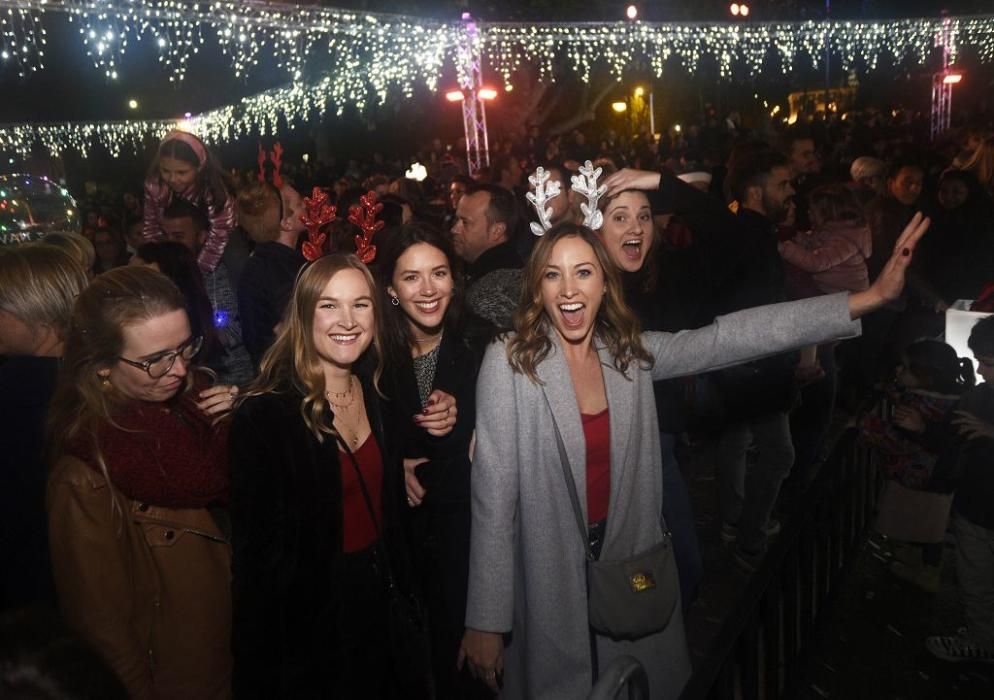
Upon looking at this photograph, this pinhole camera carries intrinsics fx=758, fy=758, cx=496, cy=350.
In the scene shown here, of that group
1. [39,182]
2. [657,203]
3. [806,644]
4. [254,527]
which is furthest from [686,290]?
[39,182]

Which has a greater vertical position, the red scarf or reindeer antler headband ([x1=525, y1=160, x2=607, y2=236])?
reindeer antler headband ([x1=525, y1=160, x2=607, y2=236])

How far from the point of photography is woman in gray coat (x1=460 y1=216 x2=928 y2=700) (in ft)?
8.61

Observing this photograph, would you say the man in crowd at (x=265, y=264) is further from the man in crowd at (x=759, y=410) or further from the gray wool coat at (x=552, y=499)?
the man in crowd at (x=759, y=410)

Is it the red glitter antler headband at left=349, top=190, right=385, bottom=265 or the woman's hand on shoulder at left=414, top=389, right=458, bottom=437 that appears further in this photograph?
the red glitter antler headband at left=349, top=190, right=385, bottom=265

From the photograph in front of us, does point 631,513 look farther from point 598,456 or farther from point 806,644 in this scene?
point 806,644

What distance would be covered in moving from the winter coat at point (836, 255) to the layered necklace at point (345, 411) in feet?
14.2

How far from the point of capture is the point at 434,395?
120 inches

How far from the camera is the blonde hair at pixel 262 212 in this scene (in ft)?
16.1

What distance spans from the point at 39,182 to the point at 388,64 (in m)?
15.7

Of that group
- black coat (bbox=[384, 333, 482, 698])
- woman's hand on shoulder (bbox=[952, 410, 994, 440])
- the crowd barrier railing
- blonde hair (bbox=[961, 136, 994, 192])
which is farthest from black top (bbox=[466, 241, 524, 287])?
blonde hair (bbox=[961, 136, 994, 192])

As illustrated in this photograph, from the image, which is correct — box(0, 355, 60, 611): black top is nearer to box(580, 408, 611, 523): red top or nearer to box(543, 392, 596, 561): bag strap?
box(543, 392, 596, 561): bag strap

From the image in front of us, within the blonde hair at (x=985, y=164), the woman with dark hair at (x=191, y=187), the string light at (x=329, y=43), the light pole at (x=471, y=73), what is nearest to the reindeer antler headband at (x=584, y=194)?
the woman with dark hair at (x=191, y=187)

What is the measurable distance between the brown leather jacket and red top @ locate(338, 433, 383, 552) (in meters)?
0.40

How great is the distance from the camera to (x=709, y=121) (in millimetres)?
23469
